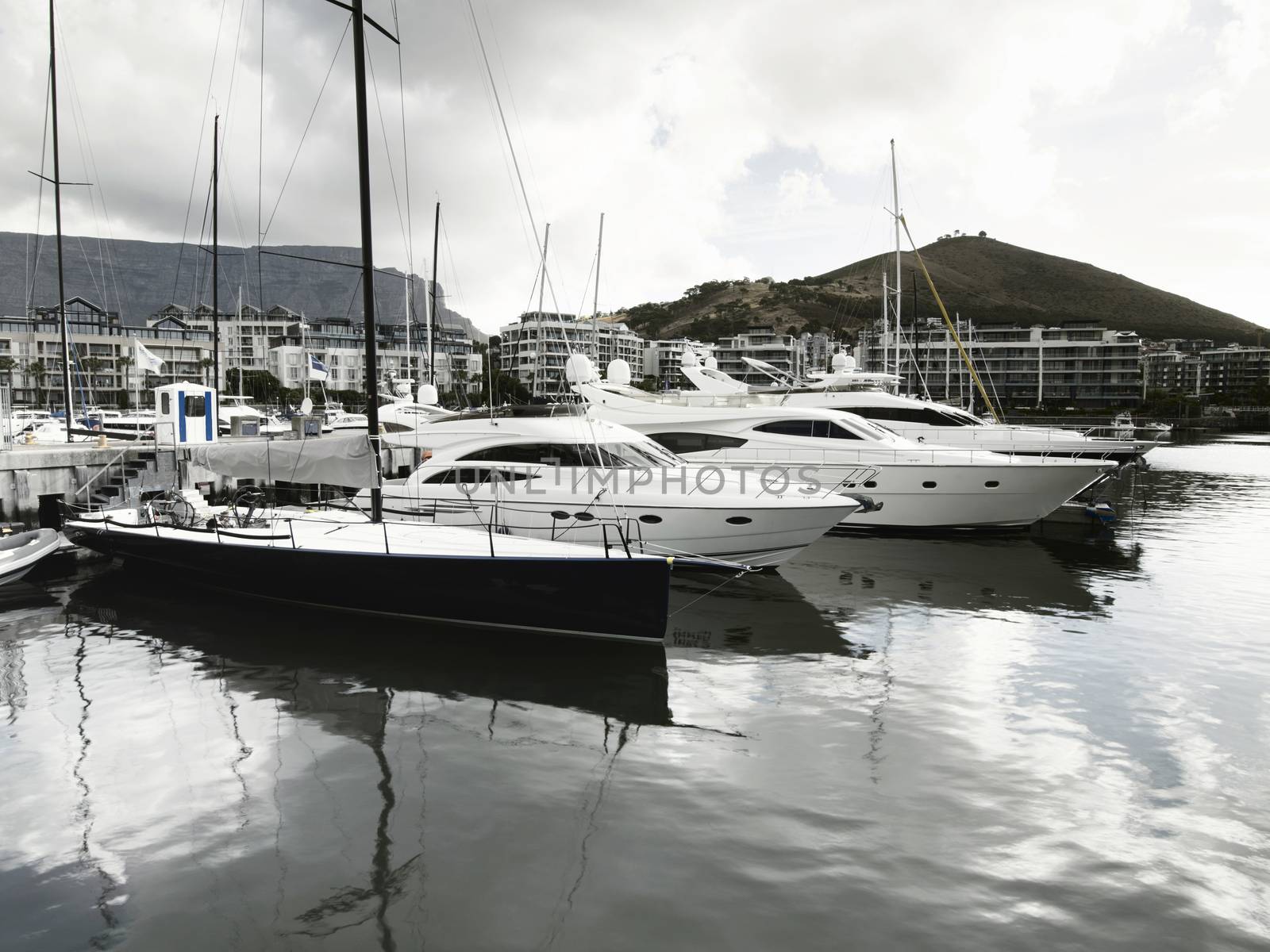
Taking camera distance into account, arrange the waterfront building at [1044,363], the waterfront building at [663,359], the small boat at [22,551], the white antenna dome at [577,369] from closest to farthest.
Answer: the small boat at [22,551]
the white antenna dome at [577,369]
the waterfront building at [1044,363]
the waterfront building at [663,359]

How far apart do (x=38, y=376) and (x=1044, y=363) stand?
5001 inches

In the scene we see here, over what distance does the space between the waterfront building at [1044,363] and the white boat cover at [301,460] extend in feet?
300

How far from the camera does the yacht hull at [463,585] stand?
31.3ft

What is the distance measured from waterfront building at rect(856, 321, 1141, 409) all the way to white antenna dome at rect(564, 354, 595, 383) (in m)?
83.2

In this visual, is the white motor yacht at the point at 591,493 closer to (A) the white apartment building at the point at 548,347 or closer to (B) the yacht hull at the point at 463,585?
(B) the yacht hull at the point at 463,585

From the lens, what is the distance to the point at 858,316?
17925 cm

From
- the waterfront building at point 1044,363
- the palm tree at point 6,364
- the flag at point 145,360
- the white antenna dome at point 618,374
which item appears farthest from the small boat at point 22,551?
the palm tree at point 6,364

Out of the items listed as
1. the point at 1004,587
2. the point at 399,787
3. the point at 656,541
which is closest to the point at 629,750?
the point at 399,787

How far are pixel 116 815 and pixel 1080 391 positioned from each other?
4463 inches

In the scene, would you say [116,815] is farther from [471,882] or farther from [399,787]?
[471,882]

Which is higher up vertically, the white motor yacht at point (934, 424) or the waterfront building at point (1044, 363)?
the waterfront building at point (1044, 363)

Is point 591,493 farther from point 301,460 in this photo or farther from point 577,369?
point 577,369

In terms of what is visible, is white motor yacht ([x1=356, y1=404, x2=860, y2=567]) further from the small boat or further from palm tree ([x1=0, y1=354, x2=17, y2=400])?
palm tree ([x1=0, y1=354, x2=17, y2=400])

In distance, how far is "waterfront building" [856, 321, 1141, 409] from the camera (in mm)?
A: 96000
